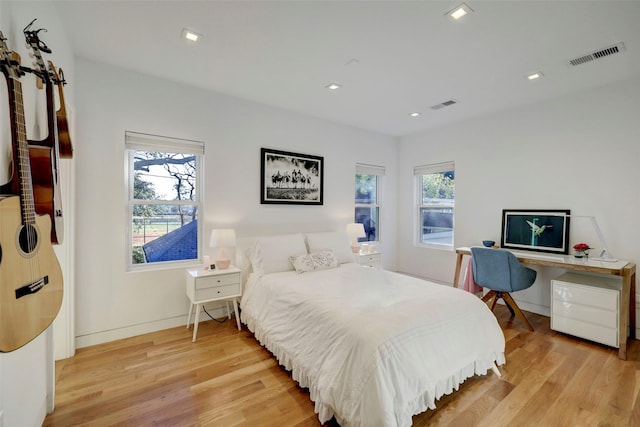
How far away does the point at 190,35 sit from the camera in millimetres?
2092

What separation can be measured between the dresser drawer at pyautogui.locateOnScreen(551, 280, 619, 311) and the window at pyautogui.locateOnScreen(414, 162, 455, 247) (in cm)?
158

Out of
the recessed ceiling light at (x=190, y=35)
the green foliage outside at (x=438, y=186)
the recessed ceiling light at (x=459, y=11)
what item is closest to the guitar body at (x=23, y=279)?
the recessed ceiling light at (x=190, y=35)

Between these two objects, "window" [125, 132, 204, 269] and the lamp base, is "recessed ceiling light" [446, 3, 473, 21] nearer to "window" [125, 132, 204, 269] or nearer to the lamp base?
"window" [125, 132, 204, 269]

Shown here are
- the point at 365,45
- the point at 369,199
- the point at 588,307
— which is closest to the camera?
the point at 365,45

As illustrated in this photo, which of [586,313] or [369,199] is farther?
[369,199]

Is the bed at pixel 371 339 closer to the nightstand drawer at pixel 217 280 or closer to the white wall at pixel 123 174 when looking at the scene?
the nightstand drawer at pixel 217 280

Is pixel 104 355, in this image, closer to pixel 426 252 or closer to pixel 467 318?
pixel 467 318

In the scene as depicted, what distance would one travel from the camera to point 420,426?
164 cm

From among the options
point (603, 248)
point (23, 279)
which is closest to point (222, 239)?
point (23, 279)

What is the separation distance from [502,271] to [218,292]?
9.87 feet

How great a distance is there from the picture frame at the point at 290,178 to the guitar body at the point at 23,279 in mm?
2363

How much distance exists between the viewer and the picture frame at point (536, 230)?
318 cm

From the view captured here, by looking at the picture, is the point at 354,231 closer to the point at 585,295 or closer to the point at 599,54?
the point at 585,295

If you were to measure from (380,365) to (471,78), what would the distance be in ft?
8.98
